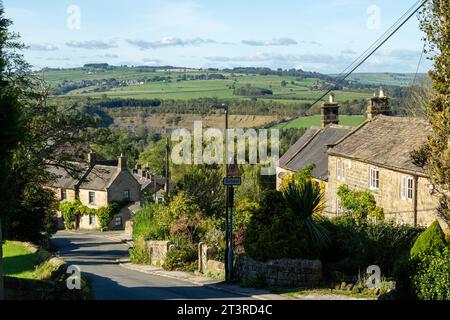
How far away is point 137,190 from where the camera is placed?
247 ft

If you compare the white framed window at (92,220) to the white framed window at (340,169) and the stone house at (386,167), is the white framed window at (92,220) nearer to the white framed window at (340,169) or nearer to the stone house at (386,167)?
the stone house at (386,167)

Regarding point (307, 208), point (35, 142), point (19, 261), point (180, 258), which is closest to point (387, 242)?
point (307, 208)

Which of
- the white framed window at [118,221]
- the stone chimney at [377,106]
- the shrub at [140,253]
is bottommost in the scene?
the white framed window at [118,221]

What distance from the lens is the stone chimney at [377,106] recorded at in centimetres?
4078

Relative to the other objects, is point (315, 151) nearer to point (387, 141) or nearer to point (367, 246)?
point (387, 141)

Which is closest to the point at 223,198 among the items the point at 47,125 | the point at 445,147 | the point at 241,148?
the point at 47,125

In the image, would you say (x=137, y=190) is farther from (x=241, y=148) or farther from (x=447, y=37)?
(x=447, y=37)

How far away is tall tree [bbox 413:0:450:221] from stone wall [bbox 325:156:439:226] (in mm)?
7123

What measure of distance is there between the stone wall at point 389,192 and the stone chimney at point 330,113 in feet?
37.1

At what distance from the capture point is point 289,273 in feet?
73.7

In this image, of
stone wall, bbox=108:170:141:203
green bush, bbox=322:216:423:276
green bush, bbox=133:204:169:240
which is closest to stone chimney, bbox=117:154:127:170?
stone wall, bbox=108:170:141:203

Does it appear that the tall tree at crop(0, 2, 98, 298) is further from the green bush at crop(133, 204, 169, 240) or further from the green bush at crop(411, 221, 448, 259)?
the green bush at crop(411, 221, 448, 259)

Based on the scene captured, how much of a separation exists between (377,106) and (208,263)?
59.1 ft

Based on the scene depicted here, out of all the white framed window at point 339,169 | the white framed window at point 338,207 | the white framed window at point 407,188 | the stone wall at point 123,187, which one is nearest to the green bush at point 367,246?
the white framed window at point 407,188
